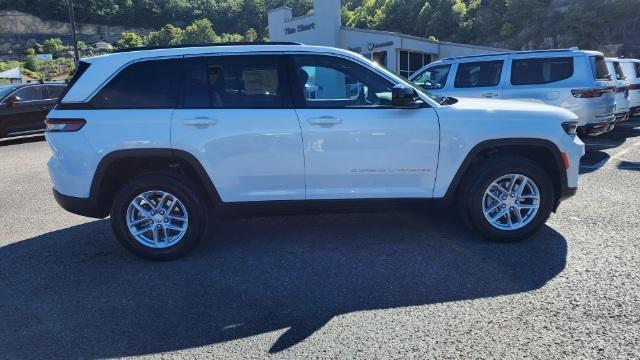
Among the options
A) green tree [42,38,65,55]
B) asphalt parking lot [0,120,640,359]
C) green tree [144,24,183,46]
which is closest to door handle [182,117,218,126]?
asphalt parking lot [0,120,640,359]

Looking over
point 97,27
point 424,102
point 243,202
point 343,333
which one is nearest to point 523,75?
point 424,102

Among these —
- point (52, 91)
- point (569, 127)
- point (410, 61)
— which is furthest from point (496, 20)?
point (569, 127)

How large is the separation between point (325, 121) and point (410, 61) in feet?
98.9

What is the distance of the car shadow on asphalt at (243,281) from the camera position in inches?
127

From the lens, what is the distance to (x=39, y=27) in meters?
156

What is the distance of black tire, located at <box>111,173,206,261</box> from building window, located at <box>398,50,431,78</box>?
28.5 metres

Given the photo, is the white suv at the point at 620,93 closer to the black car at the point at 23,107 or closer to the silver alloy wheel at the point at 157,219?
the silver alloy wheel at the point at 157,219

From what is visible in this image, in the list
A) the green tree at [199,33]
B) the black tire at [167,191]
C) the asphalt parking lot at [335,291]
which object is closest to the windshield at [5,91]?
the asphalt parking lot at [335,291]

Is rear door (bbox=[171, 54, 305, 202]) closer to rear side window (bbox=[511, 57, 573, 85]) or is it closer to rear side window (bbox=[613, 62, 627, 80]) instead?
rear side window (bbox=[511, 57, 573, 85])

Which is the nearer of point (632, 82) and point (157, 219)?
point (157, 219)

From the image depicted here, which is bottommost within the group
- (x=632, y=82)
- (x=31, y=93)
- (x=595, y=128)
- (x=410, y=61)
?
(x=595, y=128)

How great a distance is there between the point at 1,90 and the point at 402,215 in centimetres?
1299

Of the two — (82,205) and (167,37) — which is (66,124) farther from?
(167,37)

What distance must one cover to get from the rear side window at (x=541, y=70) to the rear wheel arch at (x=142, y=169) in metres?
7.28
